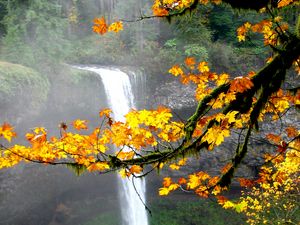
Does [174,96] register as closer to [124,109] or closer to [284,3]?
[124,109]

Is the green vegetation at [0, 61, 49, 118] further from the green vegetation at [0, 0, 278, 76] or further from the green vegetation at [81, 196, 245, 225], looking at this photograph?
the green vegetation at [81, 196, 245, 225]

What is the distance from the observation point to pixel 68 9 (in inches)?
1232

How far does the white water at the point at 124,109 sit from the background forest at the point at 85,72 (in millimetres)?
556

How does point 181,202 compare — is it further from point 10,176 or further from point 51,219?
point 10,176

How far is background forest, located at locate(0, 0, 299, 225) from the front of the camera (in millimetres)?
16703

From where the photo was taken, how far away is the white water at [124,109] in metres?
19.2

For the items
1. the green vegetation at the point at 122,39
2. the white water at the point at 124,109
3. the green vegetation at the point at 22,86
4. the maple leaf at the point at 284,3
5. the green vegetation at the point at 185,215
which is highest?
the maple leaf at the point at 284,3

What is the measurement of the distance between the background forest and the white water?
56 centimetres

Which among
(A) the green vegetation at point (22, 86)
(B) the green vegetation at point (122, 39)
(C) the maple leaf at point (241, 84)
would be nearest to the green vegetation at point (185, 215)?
(A) the green vegetation at point (22, 86)

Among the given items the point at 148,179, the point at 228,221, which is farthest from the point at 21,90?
the point at 228,221

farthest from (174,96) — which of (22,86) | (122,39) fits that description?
(22,86)

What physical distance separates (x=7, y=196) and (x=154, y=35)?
43.5ft

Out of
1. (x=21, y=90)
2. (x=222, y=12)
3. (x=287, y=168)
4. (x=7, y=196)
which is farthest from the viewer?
(x=222, y=12)

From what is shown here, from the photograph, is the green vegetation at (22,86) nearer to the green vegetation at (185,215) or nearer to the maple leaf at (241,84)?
the green vegetation at (185,215)
